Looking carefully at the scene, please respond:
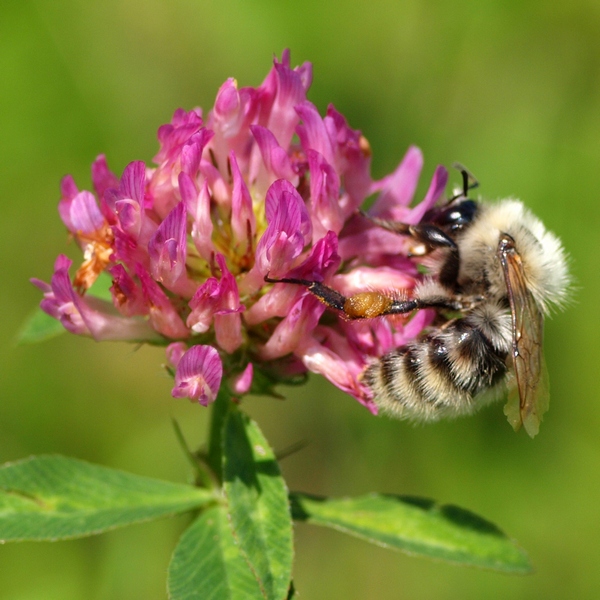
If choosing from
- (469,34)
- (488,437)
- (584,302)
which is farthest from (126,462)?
(469,34)

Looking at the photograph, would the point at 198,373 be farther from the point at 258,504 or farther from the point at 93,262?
the point at 93,262

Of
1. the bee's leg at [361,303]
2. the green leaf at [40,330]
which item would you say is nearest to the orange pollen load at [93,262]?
the green leaf at [40,330]

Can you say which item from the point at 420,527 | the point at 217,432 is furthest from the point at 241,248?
the point at 420,527

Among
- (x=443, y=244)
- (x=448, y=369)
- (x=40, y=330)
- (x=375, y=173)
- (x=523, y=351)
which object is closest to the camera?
(x=523, y=351)

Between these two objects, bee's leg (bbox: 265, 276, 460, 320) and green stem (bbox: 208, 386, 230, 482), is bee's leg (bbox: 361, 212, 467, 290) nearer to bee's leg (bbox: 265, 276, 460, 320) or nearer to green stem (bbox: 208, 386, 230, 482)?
bee's leg (bbox: 265, 276, 460, 320)

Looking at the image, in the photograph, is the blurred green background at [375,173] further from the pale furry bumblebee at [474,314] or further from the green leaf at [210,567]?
the pale furry bumblebee at [474,314]

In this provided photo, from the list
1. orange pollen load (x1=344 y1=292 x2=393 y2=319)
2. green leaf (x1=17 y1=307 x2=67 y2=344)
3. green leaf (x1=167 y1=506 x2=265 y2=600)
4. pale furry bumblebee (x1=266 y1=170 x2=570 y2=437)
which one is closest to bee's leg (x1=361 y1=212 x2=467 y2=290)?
pale furry bumblebee (x1=266 y1=170 x2=570 y2=437)
